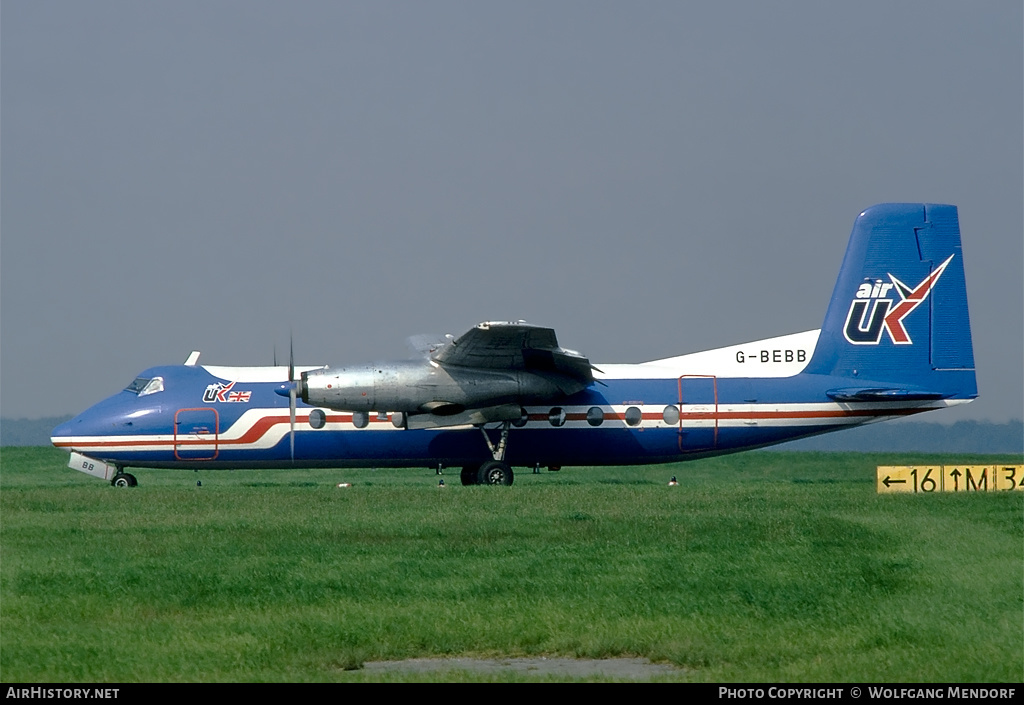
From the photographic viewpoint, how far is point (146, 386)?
28031 mm

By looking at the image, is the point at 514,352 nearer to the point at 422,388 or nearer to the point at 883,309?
the point at 422,388

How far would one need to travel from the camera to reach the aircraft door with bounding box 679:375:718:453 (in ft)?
90.3

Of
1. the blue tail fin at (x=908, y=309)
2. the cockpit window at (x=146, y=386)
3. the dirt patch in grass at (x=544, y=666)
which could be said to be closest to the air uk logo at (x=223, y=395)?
the cockpit window at (x=146, y=386)

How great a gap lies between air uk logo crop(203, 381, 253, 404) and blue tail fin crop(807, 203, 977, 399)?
13.2 metres

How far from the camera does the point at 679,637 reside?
10.6 m

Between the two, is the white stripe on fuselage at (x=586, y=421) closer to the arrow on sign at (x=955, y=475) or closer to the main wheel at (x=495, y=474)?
the main wheel at (x=495, y=474)

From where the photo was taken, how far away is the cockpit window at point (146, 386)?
27.9 metres

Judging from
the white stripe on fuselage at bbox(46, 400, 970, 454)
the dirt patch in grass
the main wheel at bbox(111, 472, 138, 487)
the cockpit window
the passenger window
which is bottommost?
the dirt patch in grass

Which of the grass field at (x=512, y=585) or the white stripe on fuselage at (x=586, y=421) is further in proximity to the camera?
the white stripe on fuselage at (x=586, y=421)

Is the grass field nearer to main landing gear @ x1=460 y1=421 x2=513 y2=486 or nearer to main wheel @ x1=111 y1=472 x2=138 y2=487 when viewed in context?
main landing gear @ x1=460 y1=421 x2=513 y2=486

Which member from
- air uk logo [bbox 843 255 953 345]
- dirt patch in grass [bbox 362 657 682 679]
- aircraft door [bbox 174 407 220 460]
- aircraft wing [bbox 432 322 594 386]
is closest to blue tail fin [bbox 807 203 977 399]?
air uk logo [bbox 843 255 953 345]

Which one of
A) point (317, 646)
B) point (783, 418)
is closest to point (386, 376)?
point (783, 418)

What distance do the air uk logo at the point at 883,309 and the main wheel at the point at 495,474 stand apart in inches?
342
